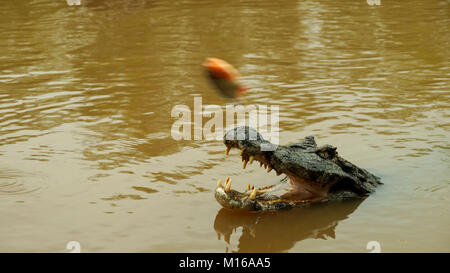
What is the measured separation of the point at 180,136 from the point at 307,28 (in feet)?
29.0

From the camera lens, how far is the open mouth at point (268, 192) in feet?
19.7

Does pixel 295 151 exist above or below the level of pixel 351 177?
above

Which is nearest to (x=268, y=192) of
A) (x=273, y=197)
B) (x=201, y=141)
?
(x=273, y=197)

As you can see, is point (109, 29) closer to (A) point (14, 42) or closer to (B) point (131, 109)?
(A) point (14, 42)

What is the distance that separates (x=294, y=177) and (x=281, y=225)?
51cm

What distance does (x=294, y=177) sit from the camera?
6.38 m

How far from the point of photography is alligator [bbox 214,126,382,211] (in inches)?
235

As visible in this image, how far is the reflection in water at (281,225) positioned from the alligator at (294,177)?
10cm

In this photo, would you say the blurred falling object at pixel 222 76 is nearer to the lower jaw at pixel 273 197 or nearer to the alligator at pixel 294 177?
the alligator at pixel 294 177

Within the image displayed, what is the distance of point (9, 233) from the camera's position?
6.04 metres

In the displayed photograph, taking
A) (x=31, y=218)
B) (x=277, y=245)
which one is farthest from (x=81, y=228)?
(x=277, y=245)
